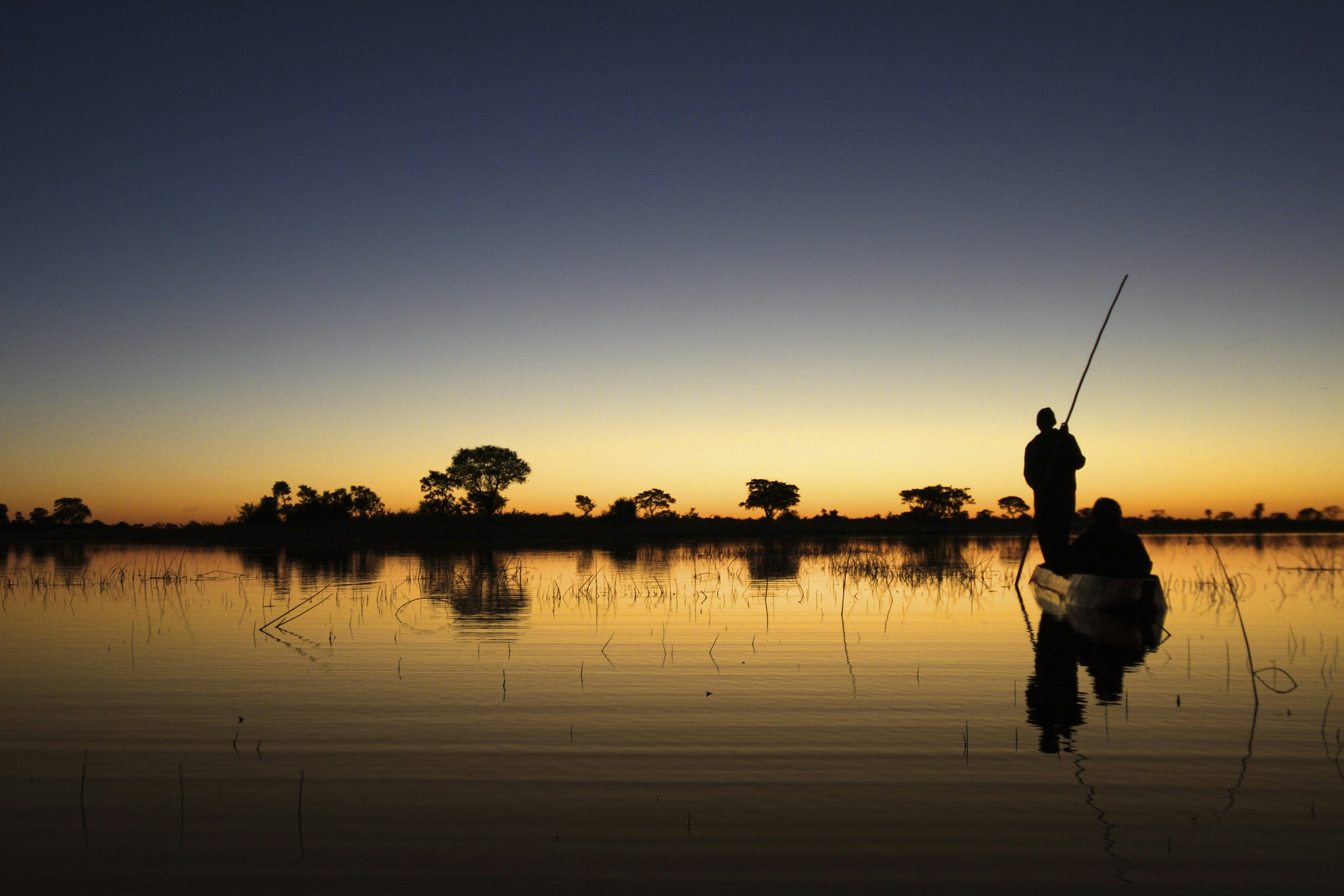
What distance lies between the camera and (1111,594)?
12.6m

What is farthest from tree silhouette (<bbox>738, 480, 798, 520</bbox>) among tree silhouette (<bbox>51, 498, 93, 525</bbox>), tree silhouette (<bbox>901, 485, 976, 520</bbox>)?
tree silhouette (<bbox>51, 498, 93, 525</bbox>)

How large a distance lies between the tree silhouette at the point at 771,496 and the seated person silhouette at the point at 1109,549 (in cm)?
10175

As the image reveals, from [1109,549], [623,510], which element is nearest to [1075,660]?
[1109,549]

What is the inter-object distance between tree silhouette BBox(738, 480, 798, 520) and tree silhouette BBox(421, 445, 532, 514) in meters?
37.6

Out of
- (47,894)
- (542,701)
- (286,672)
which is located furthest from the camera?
(286,672)

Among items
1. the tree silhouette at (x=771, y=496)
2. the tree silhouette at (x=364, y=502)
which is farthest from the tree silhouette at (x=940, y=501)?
the tree silhouette at (x=364, y=502)

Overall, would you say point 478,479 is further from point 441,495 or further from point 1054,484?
point 1054,484

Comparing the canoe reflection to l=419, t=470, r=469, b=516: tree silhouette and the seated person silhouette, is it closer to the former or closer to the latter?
the seated person silhouette

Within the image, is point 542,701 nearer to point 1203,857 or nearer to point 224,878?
point 224,878

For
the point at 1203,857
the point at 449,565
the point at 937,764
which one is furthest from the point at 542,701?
the point at 449,565

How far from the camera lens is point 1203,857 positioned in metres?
3.97

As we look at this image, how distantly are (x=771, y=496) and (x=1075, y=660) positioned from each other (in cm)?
10850

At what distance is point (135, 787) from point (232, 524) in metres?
73.2

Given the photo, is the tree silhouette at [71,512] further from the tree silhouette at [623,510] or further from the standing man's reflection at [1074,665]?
the standing man's reflection at [1074,665]
